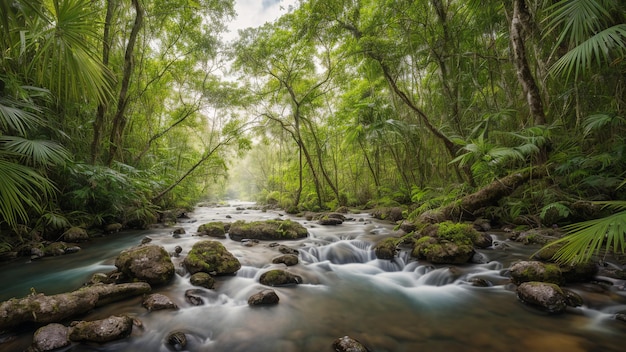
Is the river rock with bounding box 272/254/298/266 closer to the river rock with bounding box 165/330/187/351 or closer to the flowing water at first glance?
the flowing water

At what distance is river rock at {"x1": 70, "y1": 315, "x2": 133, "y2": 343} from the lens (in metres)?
2.24

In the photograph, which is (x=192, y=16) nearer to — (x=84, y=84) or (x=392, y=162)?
(x=84, y=84)

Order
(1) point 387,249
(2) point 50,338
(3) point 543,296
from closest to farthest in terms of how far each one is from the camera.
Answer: (2) point 50,338 → (3) point 543,296 → (1) point 387,249

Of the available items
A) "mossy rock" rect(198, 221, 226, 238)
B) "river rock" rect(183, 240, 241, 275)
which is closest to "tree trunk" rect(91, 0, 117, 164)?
"mossy rock" rect(198, 221, 226, 238)

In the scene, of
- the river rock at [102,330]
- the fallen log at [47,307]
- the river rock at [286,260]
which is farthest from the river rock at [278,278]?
the fallen log at [47,307]

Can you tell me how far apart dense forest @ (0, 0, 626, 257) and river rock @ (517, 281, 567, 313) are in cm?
108

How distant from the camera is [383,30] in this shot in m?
7.65

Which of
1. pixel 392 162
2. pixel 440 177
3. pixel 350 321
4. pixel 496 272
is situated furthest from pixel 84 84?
pixel 392 162

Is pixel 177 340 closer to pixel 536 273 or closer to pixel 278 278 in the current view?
pixel 278 278

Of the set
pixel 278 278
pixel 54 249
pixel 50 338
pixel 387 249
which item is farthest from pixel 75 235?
pixel 387 249

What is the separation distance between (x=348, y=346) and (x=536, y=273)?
111 inches

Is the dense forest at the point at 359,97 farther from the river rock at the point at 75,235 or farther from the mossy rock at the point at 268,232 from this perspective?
the mossy rock at the point at 268,232

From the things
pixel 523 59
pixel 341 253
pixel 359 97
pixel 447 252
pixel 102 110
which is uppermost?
pixel 359 97

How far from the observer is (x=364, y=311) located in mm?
3137
